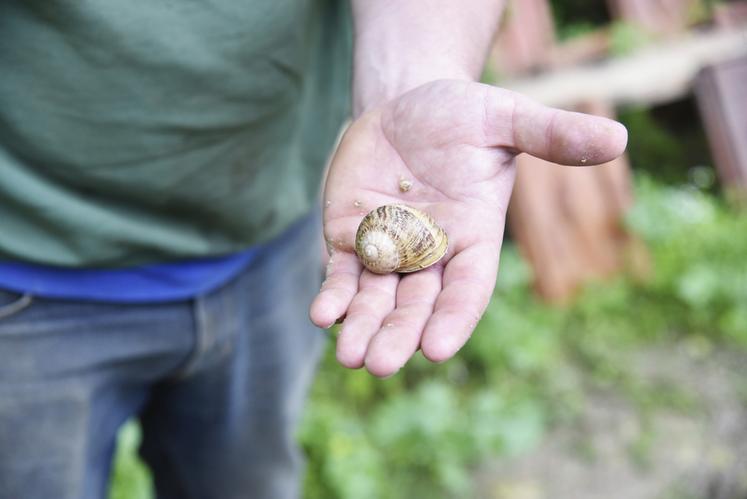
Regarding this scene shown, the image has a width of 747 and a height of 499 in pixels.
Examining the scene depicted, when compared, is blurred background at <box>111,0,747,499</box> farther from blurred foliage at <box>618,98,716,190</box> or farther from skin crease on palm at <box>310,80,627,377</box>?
skin crease on palm at <box>310,80,627,377</box>

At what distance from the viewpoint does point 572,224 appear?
13.3 feet

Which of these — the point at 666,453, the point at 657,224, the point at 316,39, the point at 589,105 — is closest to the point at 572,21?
the point at 589,105

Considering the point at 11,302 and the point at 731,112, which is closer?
the point at 11,302

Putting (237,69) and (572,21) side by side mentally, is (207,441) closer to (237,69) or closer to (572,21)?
(237,69)

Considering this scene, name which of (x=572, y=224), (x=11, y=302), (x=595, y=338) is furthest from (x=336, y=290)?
(x=572, y=224)

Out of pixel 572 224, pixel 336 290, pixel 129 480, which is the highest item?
pixel 336 290

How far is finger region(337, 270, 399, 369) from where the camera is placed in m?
1.30

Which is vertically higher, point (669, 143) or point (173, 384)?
point (173, 384)

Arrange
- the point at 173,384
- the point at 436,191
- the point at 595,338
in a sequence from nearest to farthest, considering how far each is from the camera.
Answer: the point at 436,191 → the point at 173,384 → the point at 595,338

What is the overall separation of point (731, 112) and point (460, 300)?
Result: 348 cm

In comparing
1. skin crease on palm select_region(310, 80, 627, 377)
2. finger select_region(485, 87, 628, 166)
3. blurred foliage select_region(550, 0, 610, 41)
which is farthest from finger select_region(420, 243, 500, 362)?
blurred foliage select_region(550, 0, 610, 41)

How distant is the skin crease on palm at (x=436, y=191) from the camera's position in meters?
1.30

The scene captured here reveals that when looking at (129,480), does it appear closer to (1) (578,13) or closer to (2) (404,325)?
(2) (404,325)

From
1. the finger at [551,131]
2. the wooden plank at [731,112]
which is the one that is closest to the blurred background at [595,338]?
the wooden plank at [731,112]
